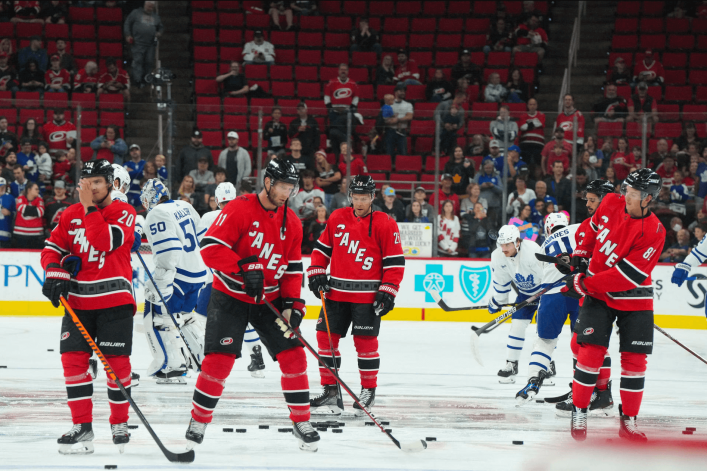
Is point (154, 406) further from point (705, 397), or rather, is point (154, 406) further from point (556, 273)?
point (705, 397)

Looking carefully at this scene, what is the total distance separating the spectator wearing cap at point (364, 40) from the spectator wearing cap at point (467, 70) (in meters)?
1.35

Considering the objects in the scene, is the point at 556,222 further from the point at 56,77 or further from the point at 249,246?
the point at 56,77

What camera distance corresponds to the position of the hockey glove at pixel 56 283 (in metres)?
3.91

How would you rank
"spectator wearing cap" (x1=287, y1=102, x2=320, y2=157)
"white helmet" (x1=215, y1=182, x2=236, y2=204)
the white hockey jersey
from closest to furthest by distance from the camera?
the white hockey jersey
"white helmet" (x1=215, y1=182, x2=236, y2=204)
"spectator wearing cap" (x1=287, y1=102, x2=320, y2=157)

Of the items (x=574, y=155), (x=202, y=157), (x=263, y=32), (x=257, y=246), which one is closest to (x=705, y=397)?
(x=257, y=246)

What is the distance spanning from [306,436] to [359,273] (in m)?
1.21

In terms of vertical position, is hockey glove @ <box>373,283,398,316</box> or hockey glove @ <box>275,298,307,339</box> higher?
hockey glove @ <box>275,298,307,339</box>

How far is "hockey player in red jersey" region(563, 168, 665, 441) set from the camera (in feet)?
14.5

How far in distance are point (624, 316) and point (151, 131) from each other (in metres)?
6.70

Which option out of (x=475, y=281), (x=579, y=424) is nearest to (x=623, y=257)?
(x=579, y=424)

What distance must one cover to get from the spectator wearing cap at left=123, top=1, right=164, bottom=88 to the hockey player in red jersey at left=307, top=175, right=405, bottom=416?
8.19 meters

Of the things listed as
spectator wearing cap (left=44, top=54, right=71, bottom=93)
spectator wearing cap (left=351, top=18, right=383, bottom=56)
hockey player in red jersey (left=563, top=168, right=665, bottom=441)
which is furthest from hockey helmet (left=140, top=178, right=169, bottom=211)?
spectator wearing cap (left=351, top=18, right=383, bottom=56)

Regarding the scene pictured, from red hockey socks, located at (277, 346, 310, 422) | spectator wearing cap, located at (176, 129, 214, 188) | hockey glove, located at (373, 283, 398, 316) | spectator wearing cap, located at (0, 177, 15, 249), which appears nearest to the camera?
red hockey socks, located at (277, 346, 310, 422)

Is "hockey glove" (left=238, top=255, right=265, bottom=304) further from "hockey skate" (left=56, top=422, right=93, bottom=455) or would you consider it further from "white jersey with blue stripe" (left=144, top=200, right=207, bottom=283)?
"white jersey with blue stripe" (left=144, top=200, right=207, bottom=283)
